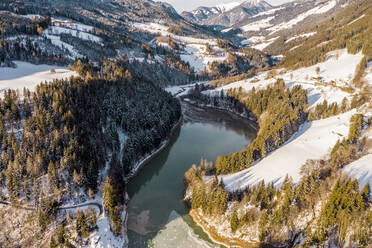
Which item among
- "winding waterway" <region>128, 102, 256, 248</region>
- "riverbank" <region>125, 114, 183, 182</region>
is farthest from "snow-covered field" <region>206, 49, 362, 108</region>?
"riverbank" <region>125, 114, 183, 182</region>

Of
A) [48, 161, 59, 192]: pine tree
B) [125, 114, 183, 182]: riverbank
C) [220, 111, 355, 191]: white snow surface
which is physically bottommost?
[125, 114, 183, 182]: riverbank

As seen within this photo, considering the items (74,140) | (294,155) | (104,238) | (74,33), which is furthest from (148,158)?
(74,33)

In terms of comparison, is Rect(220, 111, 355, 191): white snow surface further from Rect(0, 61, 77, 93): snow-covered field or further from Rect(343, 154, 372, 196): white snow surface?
Rect(0, 61, 77, 93): snow-covered field

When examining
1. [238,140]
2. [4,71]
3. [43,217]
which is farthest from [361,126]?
[4,71]

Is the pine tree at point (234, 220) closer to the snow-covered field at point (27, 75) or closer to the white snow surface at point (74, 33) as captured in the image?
the snow-covered field at point (27, 75)

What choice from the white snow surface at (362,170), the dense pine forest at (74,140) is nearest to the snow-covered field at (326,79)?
the white snow surface at (362,170)
